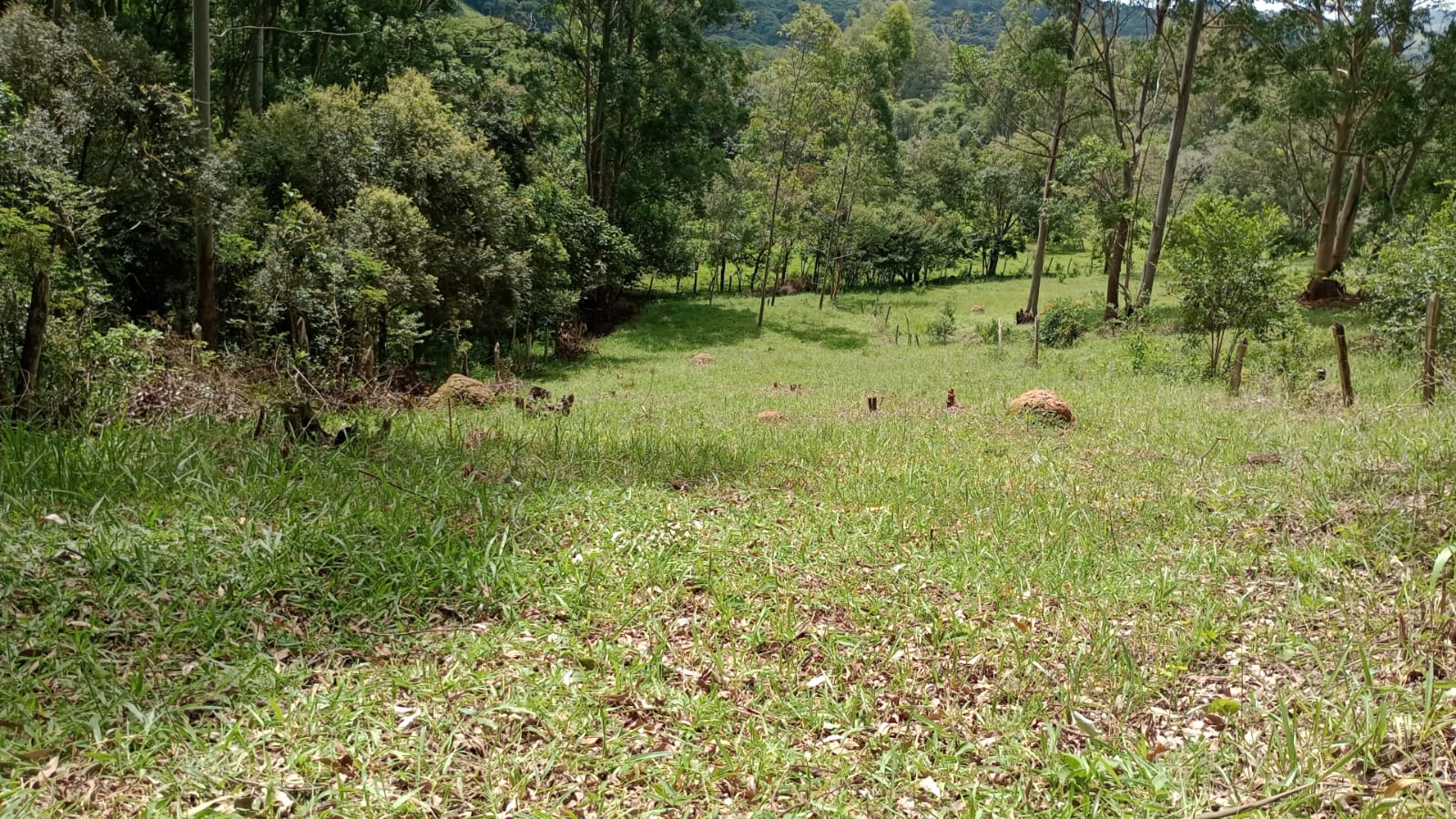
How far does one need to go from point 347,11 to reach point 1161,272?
71.5 feet

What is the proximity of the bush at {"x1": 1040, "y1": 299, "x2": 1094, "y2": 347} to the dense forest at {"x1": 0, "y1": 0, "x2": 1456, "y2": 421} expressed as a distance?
4.53 ft

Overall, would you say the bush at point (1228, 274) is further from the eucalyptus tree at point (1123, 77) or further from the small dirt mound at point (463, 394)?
the small dirt mound at point (463, 394)

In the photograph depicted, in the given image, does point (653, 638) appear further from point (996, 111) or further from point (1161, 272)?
point (996, 111)

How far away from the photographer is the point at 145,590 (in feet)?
11.9

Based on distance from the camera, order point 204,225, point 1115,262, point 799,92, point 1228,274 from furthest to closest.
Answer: point 799,92, point 1115,262, point 1228,274, point 204,225

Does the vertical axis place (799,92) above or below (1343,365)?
above

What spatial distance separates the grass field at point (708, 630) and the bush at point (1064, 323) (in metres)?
17.4

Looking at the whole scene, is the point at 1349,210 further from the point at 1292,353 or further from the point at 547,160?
the point at 547,160

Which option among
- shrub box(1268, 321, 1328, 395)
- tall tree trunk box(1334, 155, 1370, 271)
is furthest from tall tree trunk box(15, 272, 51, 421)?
tall tree trunk box(1334, 155, 1370, 271)

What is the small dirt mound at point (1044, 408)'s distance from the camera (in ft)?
28.7

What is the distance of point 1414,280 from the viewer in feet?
40.9

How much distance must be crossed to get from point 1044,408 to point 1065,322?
1658 cm

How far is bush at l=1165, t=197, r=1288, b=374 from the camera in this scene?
13117 mm

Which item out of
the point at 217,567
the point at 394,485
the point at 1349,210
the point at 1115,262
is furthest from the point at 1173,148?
the point at 217,567
